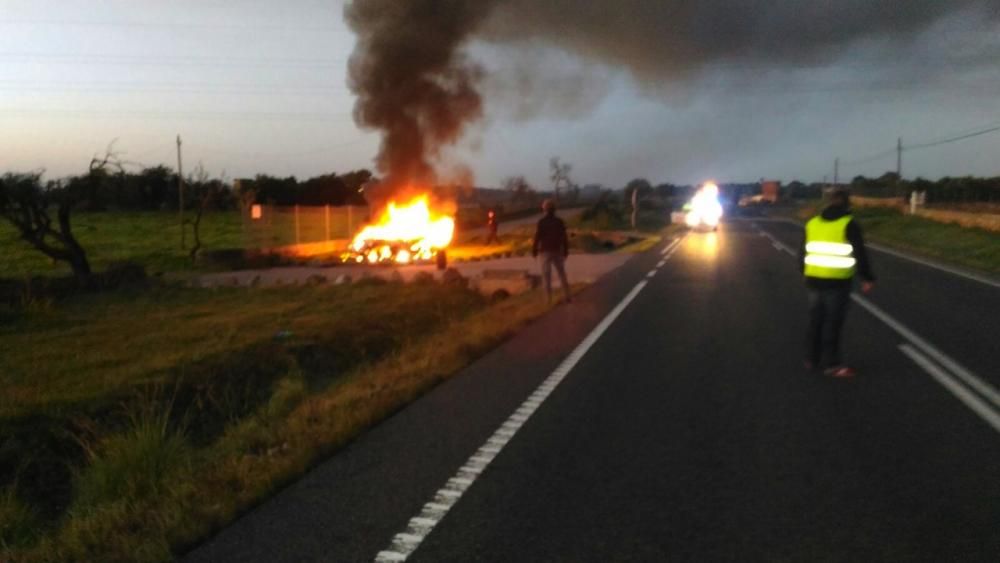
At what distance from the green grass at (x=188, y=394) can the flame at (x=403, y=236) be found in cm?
990

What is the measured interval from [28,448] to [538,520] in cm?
692

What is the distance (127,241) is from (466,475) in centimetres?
4002

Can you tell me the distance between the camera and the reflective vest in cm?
1012

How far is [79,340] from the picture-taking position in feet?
53.5

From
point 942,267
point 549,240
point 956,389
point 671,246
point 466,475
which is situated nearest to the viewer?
point 466,475

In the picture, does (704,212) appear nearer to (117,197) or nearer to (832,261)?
(117,197)

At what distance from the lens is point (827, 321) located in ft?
33.9

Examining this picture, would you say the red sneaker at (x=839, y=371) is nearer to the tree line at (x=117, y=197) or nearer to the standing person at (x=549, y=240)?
the standing person at (x=549, y=240)

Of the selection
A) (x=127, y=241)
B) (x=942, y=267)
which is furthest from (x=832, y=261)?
(x=127, y=241)

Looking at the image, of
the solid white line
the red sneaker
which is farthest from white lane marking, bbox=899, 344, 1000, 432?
the solid white line

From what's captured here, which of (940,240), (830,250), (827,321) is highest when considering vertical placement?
(830,250)

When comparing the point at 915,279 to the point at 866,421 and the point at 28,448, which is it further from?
the point at 28,448

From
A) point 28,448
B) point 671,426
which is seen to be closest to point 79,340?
point 28,448

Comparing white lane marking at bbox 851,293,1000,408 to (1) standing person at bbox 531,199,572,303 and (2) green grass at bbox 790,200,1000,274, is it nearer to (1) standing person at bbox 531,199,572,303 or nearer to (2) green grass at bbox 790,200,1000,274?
(1) standing person at bbox 531,199,572,303
